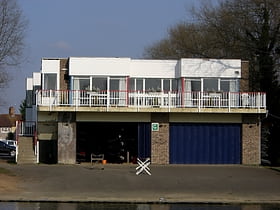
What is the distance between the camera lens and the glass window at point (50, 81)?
38.8m

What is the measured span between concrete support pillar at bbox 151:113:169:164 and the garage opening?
1939mm

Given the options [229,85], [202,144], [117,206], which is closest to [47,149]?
[202,144]

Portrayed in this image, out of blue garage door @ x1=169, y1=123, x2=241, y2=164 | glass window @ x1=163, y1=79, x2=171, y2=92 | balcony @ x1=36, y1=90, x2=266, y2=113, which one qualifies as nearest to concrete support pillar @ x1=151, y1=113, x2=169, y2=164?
blue garage door @ x1=169, y1=123, x2=241, y2=164

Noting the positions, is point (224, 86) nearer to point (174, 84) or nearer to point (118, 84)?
point (174, 84)

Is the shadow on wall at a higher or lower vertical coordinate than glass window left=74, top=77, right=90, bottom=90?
lower

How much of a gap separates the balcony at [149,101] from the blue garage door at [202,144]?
1386mm

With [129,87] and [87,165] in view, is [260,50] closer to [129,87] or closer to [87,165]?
[129,87]

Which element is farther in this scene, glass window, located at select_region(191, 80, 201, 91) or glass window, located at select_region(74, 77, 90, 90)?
glass window, located at select_region(191, 80, 201, 91)

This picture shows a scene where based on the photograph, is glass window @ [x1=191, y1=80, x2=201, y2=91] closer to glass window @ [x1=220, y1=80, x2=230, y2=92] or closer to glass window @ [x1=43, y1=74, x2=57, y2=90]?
glass window @ [x1=220, y1=80, x2=230, y2=92]

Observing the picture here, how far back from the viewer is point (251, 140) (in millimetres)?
37719

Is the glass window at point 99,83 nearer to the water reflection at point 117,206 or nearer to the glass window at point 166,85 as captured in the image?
the glass window at point 166,85

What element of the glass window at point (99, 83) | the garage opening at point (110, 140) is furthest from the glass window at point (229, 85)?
the glass window at point (99, 83)

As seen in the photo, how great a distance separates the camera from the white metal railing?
3638cm

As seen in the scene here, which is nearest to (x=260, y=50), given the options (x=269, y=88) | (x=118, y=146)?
(x=269, y=88)
